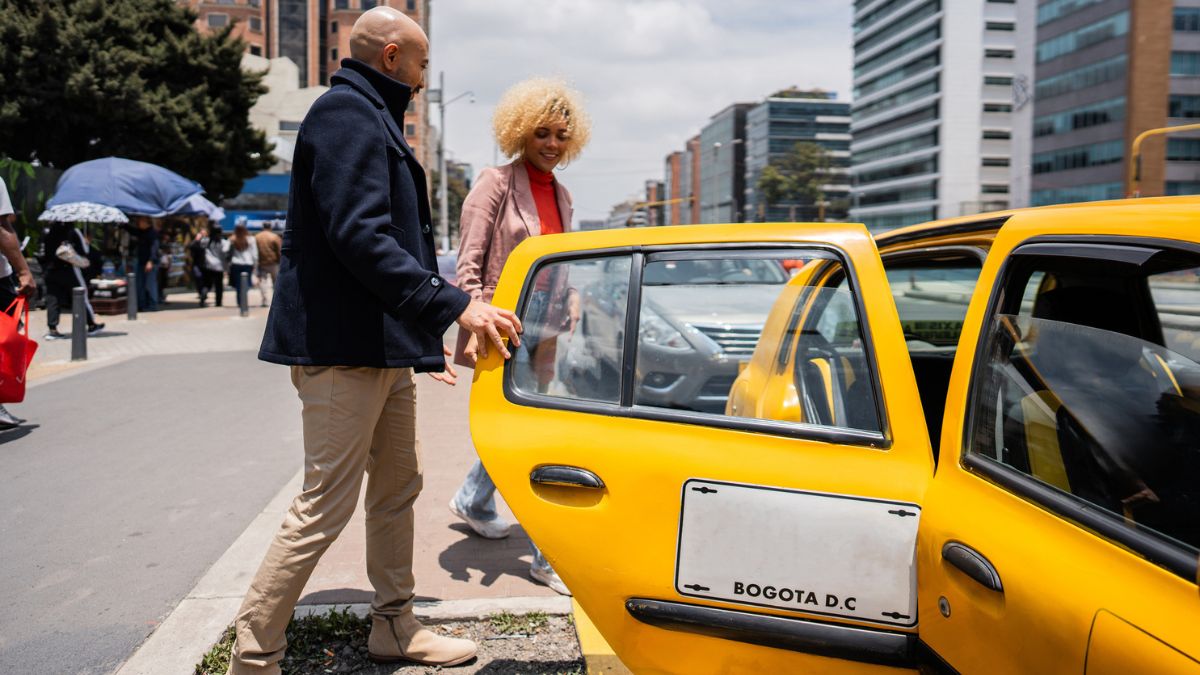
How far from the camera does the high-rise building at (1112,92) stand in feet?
247

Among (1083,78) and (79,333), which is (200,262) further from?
(1083,78)

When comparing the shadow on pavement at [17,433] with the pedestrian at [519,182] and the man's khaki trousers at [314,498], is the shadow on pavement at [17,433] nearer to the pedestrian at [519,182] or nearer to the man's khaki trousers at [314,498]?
the pedestrian at [519,182]

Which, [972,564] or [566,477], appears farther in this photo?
[566,477]

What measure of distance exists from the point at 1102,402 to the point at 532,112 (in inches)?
96.1

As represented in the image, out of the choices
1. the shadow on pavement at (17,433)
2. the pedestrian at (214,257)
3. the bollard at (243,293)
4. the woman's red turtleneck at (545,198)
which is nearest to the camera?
the woman's red turtleneck at (545,198)

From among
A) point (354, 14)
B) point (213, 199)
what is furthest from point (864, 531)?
point (354, 14)

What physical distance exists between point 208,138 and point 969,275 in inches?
919

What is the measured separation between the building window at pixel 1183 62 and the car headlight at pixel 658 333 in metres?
89.6

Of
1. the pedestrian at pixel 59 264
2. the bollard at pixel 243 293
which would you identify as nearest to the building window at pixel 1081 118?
the bollard at pixel 243 293

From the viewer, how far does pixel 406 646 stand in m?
3.02

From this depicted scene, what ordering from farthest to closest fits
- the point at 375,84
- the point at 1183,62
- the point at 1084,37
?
the point at 1084,37, the point at 1183,62, the point at 375,84

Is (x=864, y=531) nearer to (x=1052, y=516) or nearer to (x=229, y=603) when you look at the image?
(x=1052, y=516)

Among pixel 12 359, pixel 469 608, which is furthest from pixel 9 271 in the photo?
pixel 469 608

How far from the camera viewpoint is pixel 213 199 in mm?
26109
